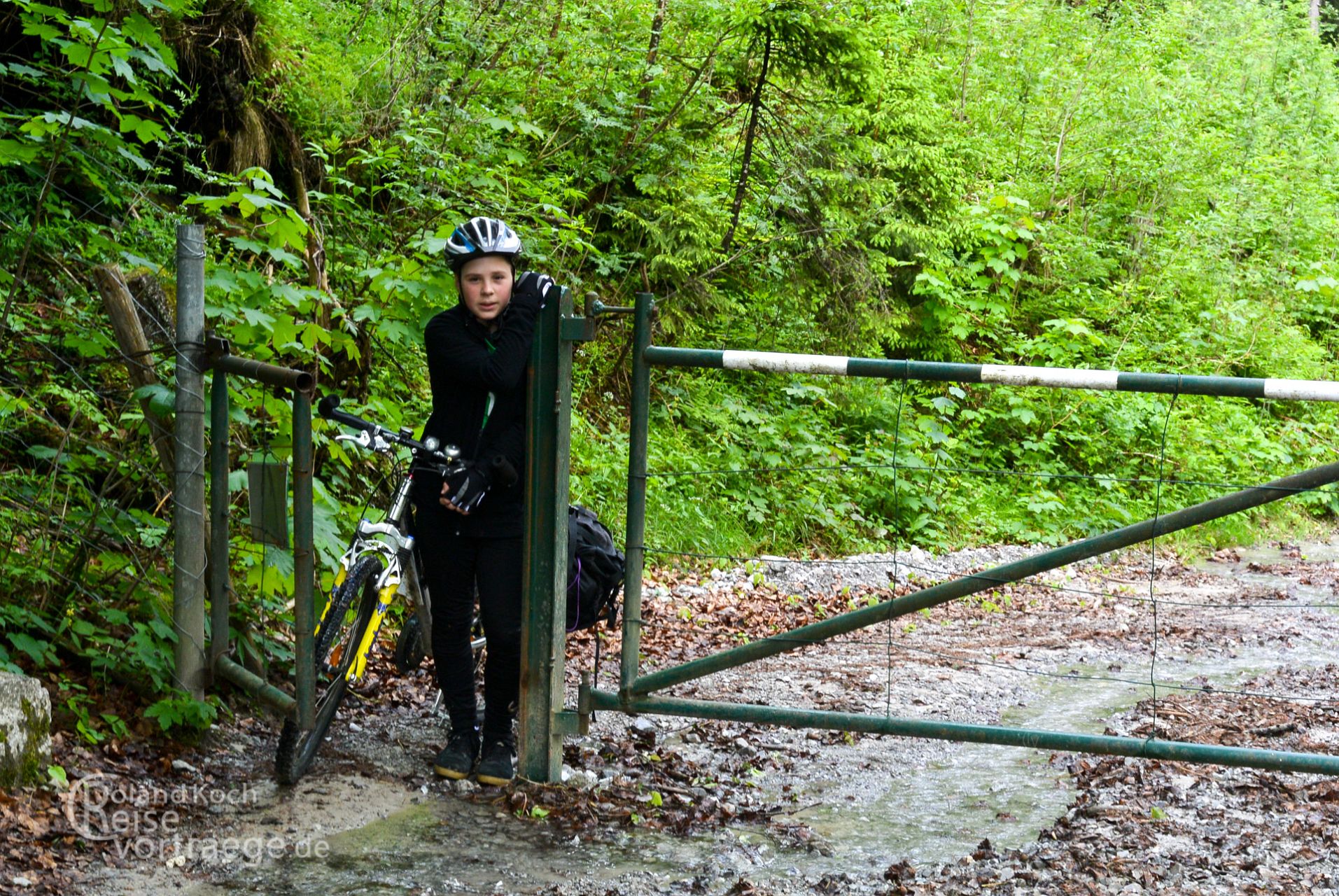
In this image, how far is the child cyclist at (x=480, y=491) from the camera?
163 inches

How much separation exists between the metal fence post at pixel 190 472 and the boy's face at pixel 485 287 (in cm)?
99

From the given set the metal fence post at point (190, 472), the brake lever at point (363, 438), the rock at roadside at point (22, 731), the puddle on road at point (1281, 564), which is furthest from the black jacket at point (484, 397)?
the puddle on road at point (1281, 564)

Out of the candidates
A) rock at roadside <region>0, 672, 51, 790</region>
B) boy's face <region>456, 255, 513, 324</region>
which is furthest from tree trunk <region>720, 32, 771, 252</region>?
rock at roadside <region>0, 672, 51, 790</region>

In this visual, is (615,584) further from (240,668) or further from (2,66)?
(2,66)

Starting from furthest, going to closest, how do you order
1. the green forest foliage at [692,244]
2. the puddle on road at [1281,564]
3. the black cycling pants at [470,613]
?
the puddle on road at [1281,564] < the green forest foliage at [692,244] < the black cycling pants at [470,613]

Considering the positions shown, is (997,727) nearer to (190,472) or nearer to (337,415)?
(337,415)

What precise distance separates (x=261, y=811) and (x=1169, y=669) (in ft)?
16.4

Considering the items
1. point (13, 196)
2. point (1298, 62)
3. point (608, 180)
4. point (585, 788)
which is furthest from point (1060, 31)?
point (585, 788)

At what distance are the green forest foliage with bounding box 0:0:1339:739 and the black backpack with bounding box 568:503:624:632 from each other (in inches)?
39.8

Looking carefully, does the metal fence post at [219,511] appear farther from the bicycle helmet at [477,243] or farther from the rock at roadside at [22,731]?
the bicycle helmet at [477,243]

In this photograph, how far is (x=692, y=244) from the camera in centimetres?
1033

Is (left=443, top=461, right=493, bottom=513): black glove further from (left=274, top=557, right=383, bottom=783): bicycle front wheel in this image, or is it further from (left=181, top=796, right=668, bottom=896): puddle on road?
(left=181, top=796, right=668, bottom=896): puddle on road

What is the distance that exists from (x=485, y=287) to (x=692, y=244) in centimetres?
632

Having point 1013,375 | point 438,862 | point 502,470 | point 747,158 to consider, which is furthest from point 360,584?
point 747,158
